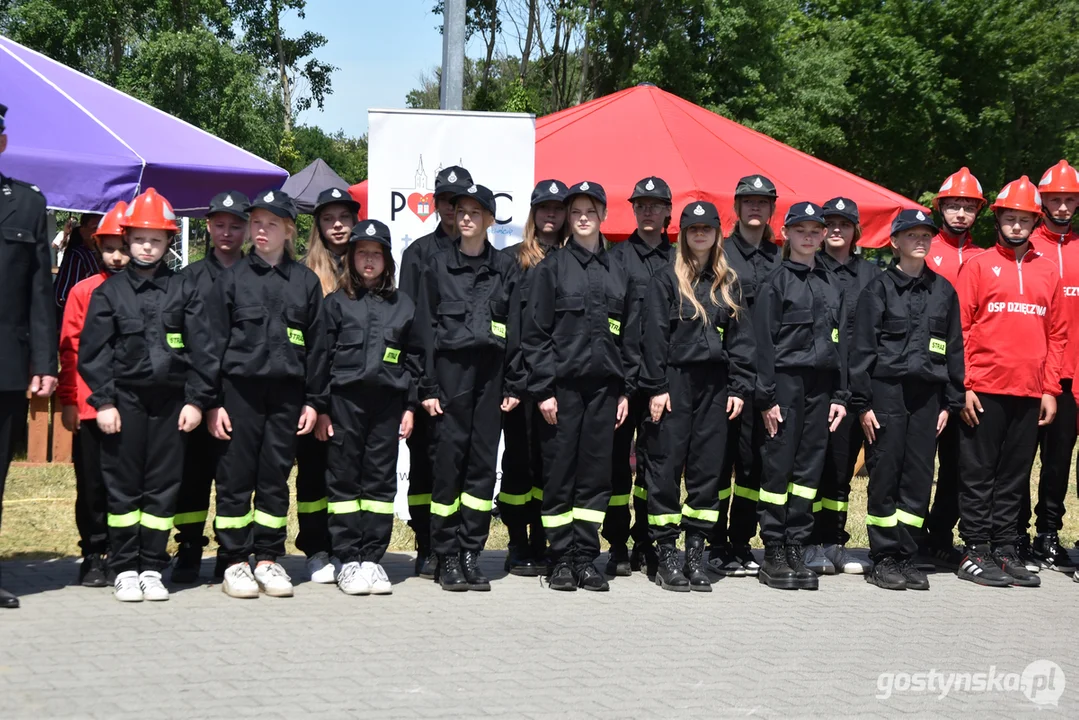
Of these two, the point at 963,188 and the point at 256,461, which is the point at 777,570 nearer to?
the point at 963,188

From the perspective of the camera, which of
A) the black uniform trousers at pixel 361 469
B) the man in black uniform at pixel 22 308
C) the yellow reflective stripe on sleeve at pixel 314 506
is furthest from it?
the yellow reflective stripe on sleeve at pixel 314 506

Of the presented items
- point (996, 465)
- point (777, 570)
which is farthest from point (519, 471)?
point (996, 465)

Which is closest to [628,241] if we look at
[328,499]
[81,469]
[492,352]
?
[492,352]

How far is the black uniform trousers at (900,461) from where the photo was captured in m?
7.81

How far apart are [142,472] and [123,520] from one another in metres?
0.28

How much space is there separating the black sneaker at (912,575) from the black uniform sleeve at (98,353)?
493 cm

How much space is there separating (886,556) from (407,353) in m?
3.34

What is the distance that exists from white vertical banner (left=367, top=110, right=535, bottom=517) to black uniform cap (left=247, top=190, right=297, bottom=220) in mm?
2024

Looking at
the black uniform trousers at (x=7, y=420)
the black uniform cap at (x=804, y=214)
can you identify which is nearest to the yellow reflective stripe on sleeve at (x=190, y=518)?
the black uniform trousers at (x=7, y=420)

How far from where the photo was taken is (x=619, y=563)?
7930mm

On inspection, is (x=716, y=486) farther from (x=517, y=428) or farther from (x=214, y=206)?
(x=214, y=206)

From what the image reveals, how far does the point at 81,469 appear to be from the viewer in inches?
280

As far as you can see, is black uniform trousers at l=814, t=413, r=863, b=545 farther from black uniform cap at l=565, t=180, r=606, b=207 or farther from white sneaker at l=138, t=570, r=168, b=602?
white sneaker at l=138, t=570, r=168, b=602

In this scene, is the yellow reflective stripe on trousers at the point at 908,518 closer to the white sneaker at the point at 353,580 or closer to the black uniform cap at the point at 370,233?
the white sneaker at the point at 353,580
